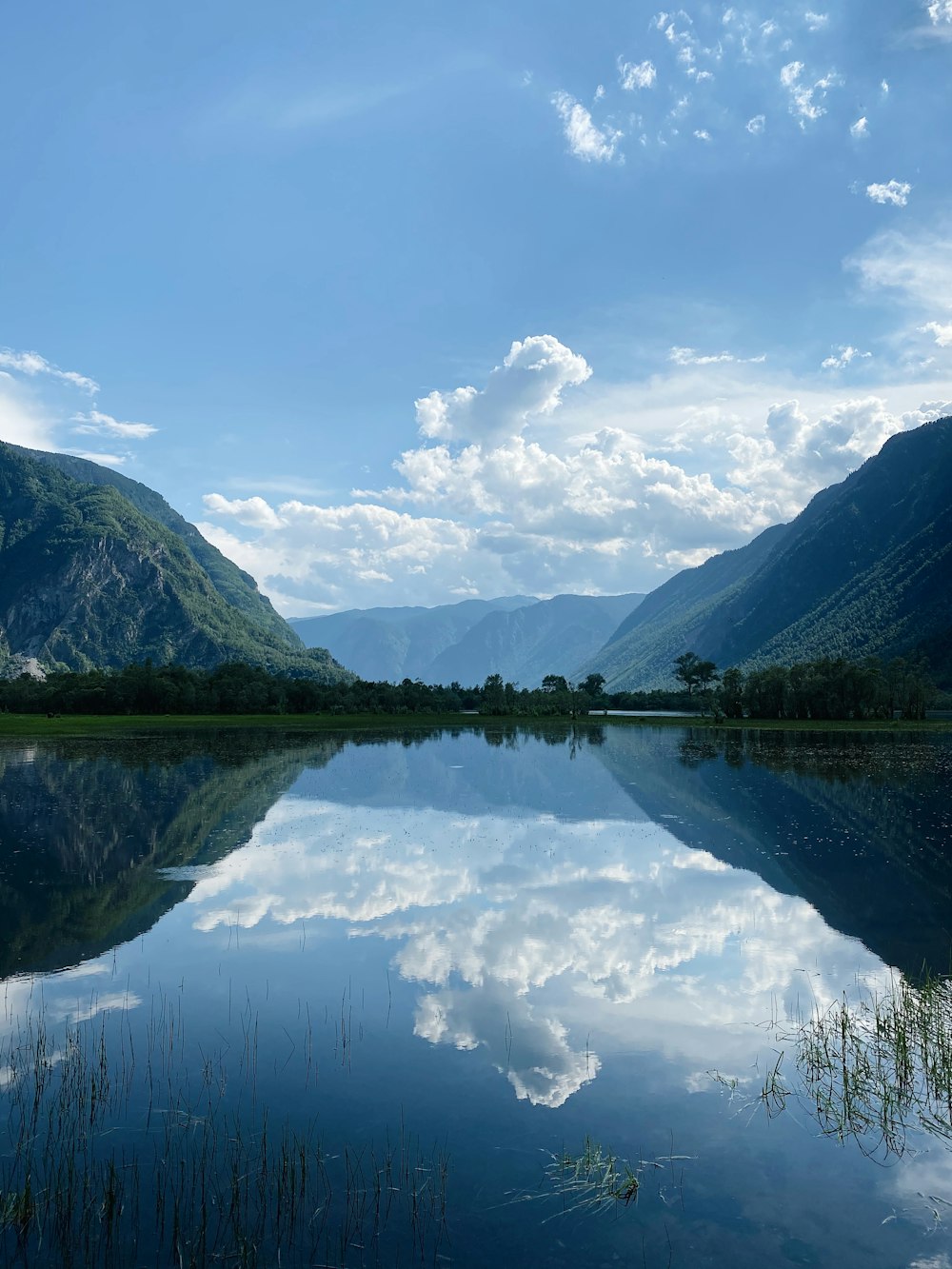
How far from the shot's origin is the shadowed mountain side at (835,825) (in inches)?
1025

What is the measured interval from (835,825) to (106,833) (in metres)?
35.6

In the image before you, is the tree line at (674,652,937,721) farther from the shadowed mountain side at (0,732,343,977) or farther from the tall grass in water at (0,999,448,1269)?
the tall grass in water at (0,999,448,1269)

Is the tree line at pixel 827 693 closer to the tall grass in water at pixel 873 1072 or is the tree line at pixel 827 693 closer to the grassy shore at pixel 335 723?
the grassy shore at pixel 335 723

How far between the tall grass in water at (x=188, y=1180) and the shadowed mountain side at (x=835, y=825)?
46.6ft

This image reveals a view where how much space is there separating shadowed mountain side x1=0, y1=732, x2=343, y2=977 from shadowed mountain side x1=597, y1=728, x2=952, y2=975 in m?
20.3

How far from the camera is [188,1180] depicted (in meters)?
11.5

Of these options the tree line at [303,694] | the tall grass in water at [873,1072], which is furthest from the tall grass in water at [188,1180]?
the tree line at [303,694]

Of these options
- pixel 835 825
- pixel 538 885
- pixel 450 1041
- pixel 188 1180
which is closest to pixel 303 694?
pixel 835 825

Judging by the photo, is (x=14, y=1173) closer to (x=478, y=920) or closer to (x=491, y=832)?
(x=478, y=920)

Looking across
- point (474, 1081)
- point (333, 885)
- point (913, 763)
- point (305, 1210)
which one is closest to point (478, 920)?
point (333, 885)

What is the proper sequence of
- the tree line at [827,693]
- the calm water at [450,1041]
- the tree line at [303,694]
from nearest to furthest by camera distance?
the calm water at [450,1041] < the tree line at [827,693] < the tree line at [303,694]

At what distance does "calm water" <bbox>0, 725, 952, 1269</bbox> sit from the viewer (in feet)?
35.3

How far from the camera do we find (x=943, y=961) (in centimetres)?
2136

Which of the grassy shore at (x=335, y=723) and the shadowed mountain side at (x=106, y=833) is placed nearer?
the shadowed mountain side at (x=106, y=833)
